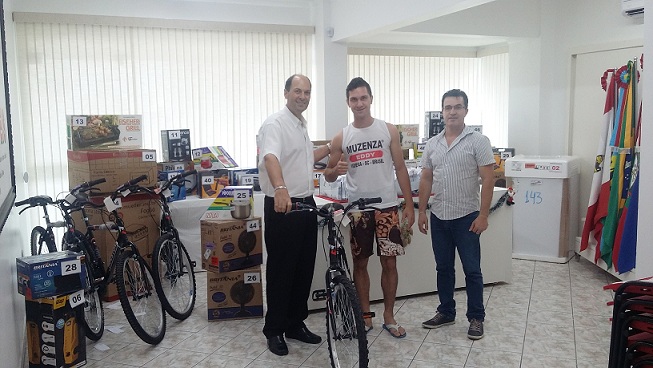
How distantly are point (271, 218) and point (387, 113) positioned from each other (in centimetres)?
425

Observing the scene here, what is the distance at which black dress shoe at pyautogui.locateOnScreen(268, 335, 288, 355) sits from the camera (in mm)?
3281

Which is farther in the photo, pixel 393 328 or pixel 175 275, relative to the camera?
pixel 175 275

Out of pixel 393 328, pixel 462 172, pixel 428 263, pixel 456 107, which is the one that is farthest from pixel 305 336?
pixel 456 107

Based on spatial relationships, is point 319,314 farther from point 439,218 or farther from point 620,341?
point 620,341

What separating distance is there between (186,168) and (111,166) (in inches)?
37.3

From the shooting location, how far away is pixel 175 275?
4055 millimetres

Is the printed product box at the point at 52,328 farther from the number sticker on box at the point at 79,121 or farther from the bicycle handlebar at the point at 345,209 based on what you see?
the number sticker on box at the point at 79,121

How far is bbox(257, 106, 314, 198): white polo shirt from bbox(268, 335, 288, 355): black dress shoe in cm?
83

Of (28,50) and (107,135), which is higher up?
(28,50)

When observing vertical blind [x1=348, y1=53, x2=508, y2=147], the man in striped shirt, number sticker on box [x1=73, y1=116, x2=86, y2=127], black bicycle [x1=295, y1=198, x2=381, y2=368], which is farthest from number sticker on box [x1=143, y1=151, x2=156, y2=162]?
vertical blind [x1=348, y1=53, x2=508, y2=147]

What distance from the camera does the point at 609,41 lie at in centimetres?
514

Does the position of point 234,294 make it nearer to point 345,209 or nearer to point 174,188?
point 345,209

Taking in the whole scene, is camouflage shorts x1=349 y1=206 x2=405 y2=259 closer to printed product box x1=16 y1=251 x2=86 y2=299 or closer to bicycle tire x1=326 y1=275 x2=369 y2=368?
bicycle tire x1=326 y1=275 x2=369 y2=368

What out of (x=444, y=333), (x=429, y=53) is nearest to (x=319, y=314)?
(x=444, y=333)
